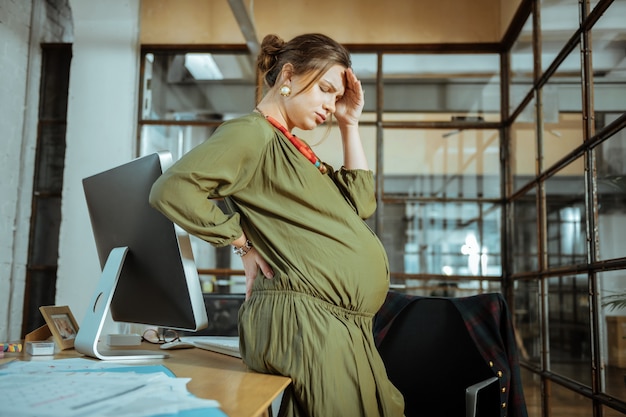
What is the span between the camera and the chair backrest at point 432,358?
1.74m

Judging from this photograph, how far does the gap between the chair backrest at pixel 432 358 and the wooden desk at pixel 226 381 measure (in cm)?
65

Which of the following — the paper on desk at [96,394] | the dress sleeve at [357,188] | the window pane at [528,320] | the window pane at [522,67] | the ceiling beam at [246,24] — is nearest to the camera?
the paper on desk at [96,394]

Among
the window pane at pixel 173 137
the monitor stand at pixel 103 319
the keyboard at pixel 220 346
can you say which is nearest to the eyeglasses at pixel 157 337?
the keyboard at pixel 220 346

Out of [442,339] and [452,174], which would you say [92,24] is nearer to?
[452,174]

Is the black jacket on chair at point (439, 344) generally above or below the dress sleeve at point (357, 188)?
below

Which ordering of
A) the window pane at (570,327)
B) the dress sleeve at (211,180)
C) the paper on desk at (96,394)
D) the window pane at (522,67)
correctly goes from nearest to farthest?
the paper on desk at (96,394) → the dress sleeve at (211,180) → the window pane at (570,327) → the window pane at (522,67)

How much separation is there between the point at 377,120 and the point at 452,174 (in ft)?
1.97

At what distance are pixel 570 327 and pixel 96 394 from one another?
2.40 meters

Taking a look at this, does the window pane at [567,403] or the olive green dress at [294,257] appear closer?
the olive green dress at [294,257]

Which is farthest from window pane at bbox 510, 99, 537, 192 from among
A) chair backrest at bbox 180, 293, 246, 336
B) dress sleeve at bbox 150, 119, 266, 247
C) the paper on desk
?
the paper on desk

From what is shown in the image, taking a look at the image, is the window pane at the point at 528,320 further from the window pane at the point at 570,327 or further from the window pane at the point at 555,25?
the window pane at the point at 555,25

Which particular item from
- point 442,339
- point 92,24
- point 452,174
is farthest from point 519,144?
point 92,24

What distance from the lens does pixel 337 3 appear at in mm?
4336

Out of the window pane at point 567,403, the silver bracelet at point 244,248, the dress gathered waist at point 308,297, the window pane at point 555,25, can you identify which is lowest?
the window pane at point 567,403
